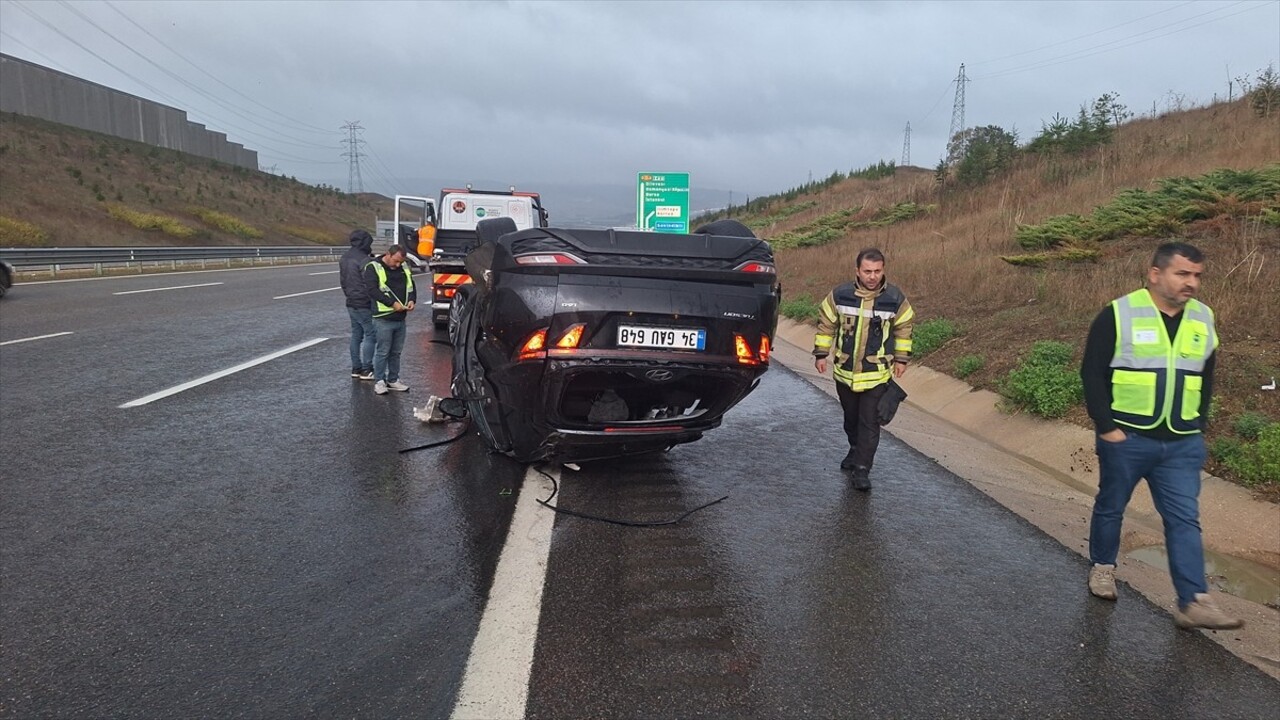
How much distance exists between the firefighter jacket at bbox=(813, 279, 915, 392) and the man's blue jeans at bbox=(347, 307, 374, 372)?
5627 millimetres

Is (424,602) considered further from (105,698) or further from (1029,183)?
(1029,183)

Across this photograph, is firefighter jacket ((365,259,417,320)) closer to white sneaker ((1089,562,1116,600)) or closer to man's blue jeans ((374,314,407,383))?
man's blue jeans ((374,314,407,383))

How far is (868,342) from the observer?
554cm

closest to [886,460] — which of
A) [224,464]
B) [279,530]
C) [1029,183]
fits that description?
[279,530]

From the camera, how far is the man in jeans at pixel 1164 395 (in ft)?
11.9

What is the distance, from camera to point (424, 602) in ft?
11.8

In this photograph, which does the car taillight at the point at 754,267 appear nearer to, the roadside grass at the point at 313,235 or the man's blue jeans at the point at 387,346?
the man's blue jeans at the point at 387,346

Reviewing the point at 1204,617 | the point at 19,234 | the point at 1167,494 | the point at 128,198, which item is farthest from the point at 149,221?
the point at 1204,617

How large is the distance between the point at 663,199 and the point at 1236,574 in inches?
972

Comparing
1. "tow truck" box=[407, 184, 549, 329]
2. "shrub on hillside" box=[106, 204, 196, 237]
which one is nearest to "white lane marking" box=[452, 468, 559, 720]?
"tow truck" box=[407, 184, 549, 329]

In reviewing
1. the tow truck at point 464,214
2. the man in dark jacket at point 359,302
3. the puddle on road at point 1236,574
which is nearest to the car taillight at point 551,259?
the puddle on road at point 1236,574

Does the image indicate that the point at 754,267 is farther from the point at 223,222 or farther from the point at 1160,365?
the point at 223,222

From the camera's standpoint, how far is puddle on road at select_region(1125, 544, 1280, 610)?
403 cm

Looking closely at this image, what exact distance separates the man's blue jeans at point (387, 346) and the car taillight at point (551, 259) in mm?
4664
